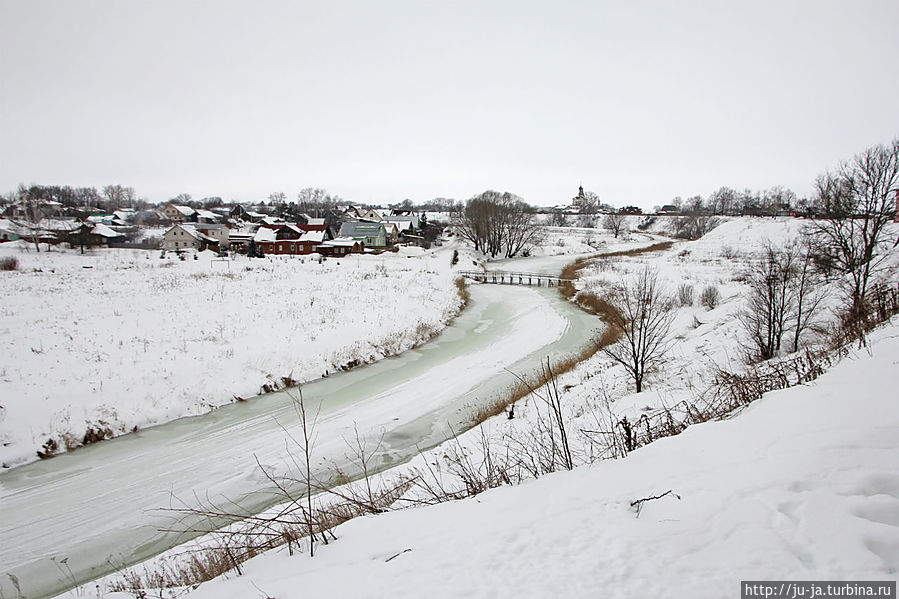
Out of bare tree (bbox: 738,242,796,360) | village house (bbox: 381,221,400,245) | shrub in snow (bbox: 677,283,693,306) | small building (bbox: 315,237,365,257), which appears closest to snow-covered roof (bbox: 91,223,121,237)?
small building (bbox: 315,237,365,257)

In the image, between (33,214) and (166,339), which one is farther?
(33,214)

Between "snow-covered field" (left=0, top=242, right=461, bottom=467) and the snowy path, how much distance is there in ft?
2.60

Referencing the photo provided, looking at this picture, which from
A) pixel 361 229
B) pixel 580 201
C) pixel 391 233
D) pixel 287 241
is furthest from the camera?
pixel 580 201

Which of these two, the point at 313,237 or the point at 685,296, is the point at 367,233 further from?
the point at 685,296

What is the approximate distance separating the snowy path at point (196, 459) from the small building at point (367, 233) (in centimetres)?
4941

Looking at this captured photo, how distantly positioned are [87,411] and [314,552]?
1036cm

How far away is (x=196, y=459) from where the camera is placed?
29.2 feet

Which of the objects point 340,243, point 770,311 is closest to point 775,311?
point 770,311

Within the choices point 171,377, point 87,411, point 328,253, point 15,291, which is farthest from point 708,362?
point 328,253

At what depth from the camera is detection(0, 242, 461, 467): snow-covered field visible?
10.0 metres

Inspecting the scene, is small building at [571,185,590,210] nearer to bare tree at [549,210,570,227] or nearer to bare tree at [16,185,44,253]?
bare tree at [549,210,570,227]

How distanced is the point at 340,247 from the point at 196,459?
5297cm

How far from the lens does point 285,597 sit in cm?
268

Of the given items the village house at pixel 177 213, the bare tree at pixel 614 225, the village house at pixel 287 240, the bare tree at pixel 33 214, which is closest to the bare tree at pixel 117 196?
the village house at pixel 177 213
